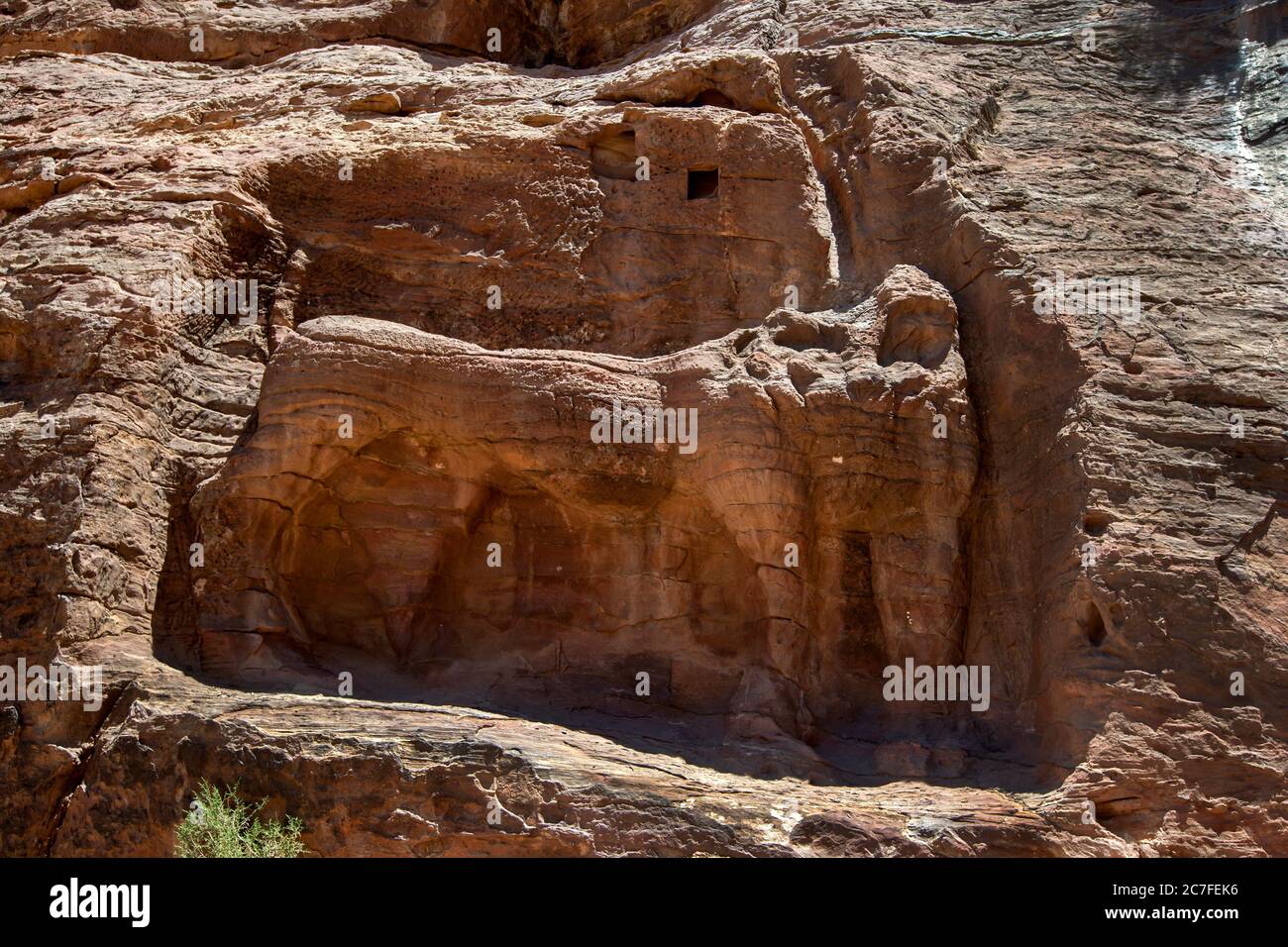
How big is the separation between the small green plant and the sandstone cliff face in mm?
140

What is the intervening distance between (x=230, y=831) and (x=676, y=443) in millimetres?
3997

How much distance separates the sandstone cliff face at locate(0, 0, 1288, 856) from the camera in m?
8.77

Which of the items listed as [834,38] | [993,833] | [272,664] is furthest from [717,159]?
[993,833]

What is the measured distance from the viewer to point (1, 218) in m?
12.1

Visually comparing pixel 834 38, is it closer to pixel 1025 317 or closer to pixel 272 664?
pixel 1025 317

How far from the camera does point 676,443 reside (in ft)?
33.9

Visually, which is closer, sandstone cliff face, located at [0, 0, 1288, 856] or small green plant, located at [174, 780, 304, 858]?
small green plant, located at [174, 780, 304, 858]

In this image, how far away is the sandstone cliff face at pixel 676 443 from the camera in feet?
28.8

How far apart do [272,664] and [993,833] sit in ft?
15.7

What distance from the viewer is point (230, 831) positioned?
8.21 metres

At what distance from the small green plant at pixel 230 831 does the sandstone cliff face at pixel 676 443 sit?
14 centimetres

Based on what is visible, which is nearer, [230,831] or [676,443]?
[230,831]

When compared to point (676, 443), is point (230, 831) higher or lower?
lower
